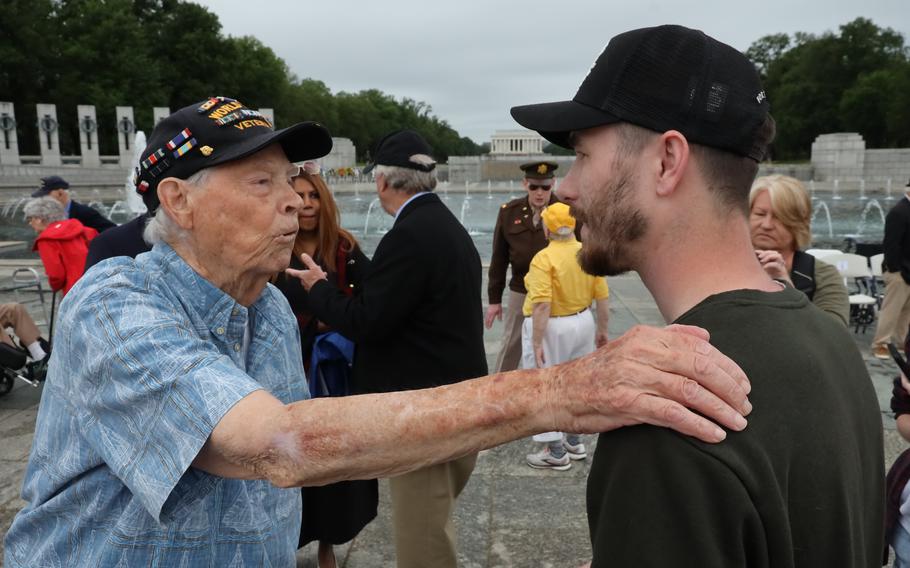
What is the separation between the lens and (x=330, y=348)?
12.4 ft

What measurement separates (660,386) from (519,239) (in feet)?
18.5

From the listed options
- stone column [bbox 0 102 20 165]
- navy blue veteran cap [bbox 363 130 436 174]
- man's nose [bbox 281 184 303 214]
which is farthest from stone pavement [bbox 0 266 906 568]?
stone column [bbox 0 102 20 165]

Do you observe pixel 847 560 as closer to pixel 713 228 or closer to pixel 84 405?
pixel 713 228

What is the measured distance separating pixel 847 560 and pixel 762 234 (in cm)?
315

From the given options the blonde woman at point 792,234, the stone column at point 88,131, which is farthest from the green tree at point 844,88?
the blonde woman at point 792,234

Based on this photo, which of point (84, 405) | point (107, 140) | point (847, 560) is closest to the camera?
point (847, 560)

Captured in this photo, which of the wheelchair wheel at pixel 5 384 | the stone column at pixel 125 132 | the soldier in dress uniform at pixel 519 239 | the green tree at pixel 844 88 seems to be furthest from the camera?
the green tree at pixel 844 88

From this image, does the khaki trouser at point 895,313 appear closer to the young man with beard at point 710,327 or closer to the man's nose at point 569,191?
the young man with beard at point 710,327

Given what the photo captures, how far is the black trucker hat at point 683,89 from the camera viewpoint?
4.49 ft

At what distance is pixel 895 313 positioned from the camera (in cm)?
773

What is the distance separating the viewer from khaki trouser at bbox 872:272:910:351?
7703 millimetres

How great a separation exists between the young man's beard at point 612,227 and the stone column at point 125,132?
50.4m

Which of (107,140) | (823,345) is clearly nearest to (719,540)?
(823,345)

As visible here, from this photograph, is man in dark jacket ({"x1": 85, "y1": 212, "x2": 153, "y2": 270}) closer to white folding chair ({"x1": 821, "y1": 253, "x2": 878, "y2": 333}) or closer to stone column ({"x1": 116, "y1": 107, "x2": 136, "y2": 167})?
white folding chair ({"x1": 821, "y1": 253, "x2": 878, "y2": 333})
